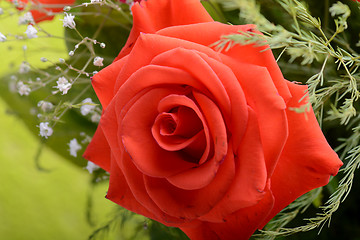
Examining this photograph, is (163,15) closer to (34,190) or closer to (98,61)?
(98,61)

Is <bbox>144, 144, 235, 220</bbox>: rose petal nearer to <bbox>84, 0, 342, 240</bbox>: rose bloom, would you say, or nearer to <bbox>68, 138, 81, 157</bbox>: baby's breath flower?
<bbox>84, 0, 342, 240</bbox>: rose bloom

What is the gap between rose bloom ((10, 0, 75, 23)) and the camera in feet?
1.80

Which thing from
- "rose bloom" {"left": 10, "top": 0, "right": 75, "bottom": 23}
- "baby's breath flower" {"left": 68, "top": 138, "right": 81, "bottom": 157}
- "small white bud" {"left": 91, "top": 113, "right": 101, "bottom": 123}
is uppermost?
"rose bloom" {"left": 10, "top": 0, "right": 75, "bottom": 23}

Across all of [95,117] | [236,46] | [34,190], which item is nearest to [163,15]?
[236,46]

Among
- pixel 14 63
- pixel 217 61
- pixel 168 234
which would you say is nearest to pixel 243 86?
pixel 217 61

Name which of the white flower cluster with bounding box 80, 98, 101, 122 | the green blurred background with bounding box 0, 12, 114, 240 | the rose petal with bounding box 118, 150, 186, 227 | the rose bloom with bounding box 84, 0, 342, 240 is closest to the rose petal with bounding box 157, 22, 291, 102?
the rose bloom with bounding box 84, 0, 342, 240

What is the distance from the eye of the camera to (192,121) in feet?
1.09

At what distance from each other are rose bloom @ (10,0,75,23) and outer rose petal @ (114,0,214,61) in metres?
0.20

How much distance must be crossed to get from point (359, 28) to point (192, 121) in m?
0.24

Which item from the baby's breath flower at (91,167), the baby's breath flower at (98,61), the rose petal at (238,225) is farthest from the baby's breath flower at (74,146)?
the rose petal at (238,225)

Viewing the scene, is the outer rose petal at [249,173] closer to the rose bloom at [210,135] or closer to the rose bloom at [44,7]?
the rose bloom at [210,135]

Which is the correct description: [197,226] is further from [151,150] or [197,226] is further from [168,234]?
[168,234]

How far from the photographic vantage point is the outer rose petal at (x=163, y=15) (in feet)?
1.27

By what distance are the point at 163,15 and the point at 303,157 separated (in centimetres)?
19
